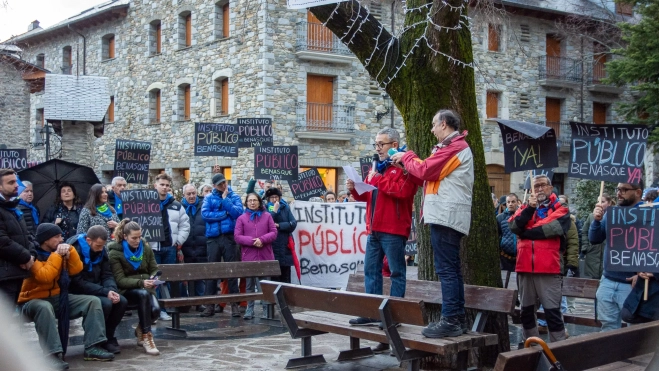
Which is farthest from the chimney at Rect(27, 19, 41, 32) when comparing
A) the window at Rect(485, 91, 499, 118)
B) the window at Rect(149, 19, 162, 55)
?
the window at Rect(485, 91, 499, 118)

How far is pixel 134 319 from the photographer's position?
10656 millimetres

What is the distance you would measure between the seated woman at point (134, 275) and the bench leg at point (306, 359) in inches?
70.5

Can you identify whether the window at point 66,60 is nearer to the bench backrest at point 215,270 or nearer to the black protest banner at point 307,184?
the black protest banner at point 307,184

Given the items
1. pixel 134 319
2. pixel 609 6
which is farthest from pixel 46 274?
pixel 609 6

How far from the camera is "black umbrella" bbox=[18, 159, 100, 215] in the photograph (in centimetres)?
976

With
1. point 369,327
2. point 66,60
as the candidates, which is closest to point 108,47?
point 66,60

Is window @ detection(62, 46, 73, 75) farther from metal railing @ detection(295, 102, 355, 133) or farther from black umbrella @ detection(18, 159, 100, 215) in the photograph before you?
black umbrella @ detection(18, 159, 100, 215)

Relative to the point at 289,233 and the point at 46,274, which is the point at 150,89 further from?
the point at 46,274

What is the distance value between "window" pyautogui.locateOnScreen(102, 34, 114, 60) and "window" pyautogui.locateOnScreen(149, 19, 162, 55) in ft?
11.5

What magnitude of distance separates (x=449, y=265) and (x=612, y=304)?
2.04 meters

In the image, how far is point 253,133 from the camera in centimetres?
1550

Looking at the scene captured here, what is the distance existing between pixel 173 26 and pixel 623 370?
2724cm

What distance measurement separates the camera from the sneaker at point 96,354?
7.51 m

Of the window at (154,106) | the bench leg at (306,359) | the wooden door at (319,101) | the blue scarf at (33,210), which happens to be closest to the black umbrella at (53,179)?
the blue scarf at (33,210)
